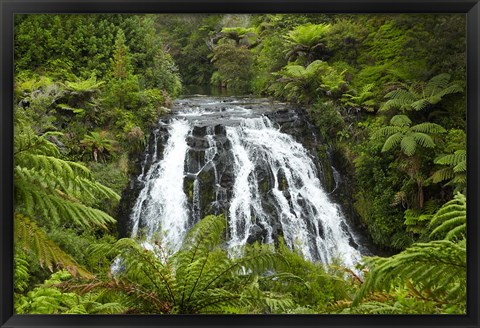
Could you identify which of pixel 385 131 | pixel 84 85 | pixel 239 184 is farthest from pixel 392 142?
pixel 84 85

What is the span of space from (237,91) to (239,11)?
1465 mm

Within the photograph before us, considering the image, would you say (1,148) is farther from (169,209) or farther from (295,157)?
(295,157)

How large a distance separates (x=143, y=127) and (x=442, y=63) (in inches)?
104

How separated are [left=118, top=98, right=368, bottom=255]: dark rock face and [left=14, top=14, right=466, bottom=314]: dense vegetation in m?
0.13

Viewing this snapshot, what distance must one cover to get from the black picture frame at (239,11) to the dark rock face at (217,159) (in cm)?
127

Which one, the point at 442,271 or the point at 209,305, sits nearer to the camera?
the point at 442,271

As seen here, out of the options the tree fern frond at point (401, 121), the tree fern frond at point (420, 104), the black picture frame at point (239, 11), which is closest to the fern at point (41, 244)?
the black picture frame at point (239, 11)

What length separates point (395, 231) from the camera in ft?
12.7

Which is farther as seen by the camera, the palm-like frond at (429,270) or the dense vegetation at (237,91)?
the dense vegetation at (237,91)

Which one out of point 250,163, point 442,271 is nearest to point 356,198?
point 250,163

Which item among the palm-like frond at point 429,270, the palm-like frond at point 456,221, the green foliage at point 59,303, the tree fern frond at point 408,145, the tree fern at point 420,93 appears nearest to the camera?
the palm-like frond at point 429,270

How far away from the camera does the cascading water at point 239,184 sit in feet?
13.1

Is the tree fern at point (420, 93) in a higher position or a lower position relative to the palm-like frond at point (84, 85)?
lower

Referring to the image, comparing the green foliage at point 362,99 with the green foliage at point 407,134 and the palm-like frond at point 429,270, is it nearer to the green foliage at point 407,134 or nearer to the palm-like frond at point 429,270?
the green foliage at point 407,134
